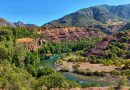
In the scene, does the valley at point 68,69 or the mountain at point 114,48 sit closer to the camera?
the valley at point 68,69

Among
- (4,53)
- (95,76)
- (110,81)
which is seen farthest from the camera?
(95,76)

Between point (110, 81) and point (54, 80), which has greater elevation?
point (54, 80)

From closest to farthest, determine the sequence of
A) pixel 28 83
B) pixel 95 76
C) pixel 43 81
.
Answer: pixel 28 83, pixel 43 81, pixel 95 76

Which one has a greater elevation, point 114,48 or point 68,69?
point 114,48

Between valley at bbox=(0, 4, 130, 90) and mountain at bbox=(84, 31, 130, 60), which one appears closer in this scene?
valley at bbox=(0, 4, 130, 90)

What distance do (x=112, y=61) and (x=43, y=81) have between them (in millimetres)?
82927

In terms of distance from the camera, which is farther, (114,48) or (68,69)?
(114,48)

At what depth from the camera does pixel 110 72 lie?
4382 inches

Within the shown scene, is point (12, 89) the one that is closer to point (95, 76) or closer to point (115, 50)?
point (95, 76)

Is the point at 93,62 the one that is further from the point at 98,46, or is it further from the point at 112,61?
the point at 98,46

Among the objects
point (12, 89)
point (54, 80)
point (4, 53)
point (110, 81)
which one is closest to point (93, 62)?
point (110, 81)

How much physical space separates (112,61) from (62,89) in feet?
276

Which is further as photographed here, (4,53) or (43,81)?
(4,53)

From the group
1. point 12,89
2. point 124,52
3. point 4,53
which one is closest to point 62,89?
point 12,89
